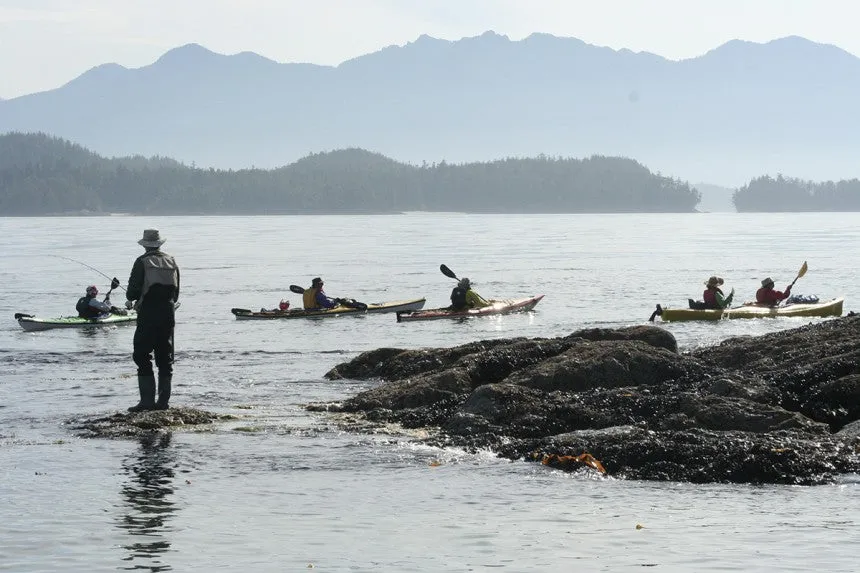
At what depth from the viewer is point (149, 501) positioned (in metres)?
10.5

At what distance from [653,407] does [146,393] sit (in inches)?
233

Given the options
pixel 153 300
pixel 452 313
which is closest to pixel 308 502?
pixel 153 300

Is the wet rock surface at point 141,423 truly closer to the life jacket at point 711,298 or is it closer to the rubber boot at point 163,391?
the rubber boot at point 163,391

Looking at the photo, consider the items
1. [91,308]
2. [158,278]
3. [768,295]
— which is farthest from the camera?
[768,295]

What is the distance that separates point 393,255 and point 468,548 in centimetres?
6817

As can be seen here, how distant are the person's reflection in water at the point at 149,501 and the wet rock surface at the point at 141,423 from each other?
29 cm

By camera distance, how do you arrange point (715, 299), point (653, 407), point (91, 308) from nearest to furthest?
1. point (653, 407)
2. point (91, 308)
3. point (715, 299)

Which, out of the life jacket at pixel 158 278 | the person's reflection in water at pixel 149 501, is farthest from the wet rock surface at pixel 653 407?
the person's reflection in water at pixel 149 501

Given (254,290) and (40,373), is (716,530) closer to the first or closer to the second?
(40,373)

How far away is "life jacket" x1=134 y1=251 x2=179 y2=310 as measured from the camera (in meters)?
14.1

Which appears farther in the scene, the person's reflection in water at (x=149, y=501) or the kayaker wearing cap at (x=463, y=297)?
the kayaker wearing cap at (x=463, y=297)

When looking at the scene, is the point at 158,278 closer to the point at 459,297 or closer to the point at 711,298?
the point at 459,297

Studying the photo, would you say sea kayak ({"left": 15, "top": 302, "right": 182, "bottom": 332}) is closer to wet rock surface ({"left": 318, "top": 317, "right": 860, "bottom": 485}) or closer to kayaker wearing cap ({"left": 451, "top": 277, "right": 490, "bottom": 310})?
kayaker wearing cap ({"left": 451, "top": 277, "right": 490, "bottom": 310})

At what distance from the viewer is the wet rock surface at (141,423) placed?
13.7 metres
